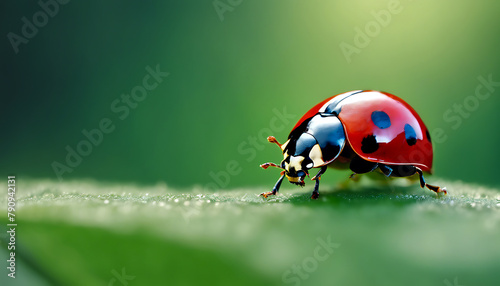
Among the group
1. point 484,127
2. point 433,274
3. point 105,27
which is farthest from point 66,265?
point 484,127

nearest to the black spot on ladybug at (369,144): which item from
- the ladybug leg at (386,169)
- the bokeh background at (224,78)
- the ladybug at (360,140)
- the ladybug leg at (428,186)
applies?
the ladybug at (360,140)

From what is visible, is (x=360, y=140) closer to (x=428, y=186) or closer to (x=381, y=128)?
(x=381, y=128)

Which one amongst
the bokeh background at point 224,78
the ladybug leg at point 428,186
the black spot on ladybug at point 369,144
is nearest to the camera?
the ladybug leg at point 428,186

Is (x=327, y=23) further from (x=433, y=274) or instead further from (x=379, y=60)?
(x=433, y=274)

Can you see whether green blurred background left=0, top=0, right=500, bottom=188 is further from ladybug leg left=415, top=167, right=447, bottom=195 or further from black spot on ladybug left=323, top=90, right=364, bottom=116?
ladybug leg left=415, top=167, right=447, bottom=195

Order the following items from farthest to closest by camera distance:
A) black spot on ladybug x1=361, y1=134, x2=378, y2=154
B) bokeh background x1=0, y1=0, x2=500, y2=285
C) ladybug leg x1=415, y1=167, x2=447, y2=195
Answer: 1. bokeh background x1=0, y1=0, x2=500, y2=285
2. black spot on ladybug x1=361, y1=134, x2=378, y2=154
3. ladybug leg x1=415, y1=167, x2=447, y2=195

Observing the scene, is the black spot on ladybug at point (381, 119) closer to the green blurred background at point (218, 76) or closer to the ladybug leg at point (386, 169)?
the ladybug leg at point (386, 169)

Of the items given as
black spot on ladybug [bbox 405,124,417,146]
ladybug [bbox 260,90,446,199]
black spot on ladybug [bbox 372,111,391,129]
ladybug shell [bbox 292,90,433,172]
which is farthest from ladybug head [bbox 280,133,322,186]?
black spot on ladybug [bbox 405,124,417,146]
